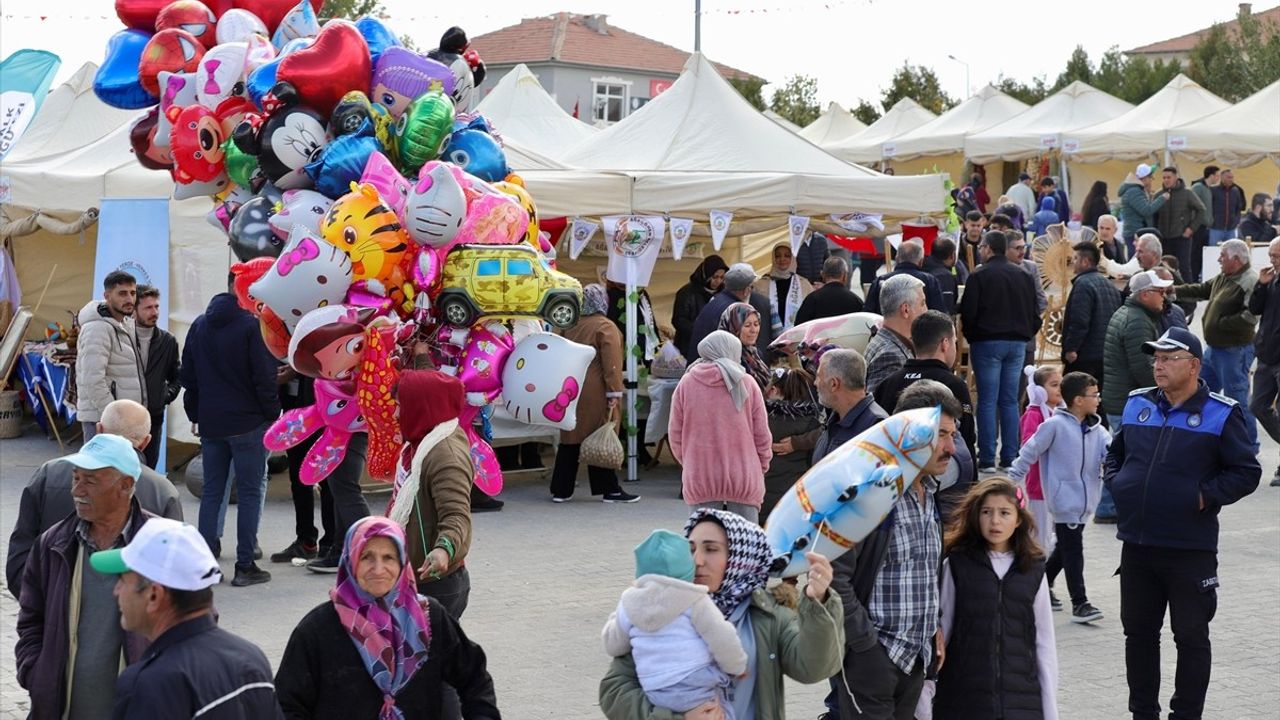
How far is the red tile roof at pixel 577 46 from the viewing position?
219 feet

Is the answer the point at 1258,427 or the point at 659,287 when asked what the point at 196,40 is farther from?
the point at 1258,427

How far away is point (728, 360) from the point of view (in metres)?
→ 8.30

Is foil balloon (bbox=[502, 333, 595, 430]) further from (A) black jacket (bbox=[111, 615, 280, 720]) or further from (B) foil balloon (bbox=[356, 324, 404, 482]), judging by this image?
(A) black jacket (bbox=[111, 615, 280, 720])

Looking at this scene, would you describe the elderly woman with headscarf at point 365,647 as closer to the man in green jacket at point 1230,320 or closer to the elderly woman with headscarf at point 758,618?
the elderly woman with headscarf at point 758,618

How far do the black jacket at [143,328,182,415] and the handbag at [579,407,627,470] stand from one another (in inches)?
119

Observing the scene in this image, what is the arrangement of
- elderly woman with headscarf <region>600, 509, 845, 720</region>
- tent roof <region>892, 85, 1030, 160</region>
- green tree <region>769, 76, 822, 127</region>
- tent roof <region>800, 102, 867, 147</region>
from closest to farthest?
elderly woman with headscarf <region>600, 509, 845, 720</region>
tent roof <region>892, 85, 1030, 160</region>
tent roof <region>800, 102, 867, 147</region>
green tree <region>769, 76, 822, 127</region>

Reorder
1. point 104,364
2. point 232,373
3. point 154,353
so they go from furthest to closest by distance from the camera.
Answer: point 154,353 < point 104,364 < point 232,373

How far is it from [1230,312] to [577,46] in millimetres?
57867

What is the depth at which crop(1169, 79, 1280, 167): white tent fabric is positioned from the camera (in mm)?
28031

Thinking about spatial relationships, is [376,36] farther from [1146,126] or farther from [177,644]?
[1146,126]

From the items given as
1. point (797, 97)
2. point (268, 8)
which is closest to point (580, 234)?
point (268, 8)

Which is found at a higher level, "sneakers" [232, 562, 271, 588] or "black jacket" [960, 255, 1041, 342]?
"black jacket" [960, 255, 1041, 342]

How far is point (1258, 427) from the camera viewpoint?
15.4m

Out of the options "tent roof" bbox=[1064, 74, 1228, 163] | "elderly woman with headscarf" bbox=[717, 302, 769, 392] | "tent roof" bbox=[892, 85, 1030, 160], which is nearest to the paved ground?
"elderly woman with headscarf" bbox=[717, 302, 769, 392]
